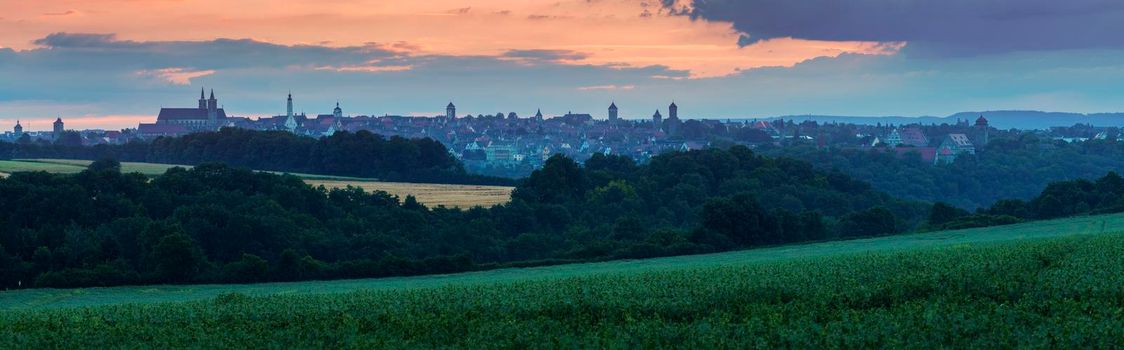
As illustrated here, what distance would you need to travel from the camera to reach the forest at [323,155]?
132875mm

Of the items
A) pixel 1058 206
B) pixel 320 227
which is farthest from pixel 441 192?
pixel 1058 206

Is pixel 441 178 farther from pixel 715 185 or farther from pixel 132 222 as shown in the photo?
pixel 132 222

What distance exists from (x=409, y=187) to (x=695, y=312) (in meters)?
83.5

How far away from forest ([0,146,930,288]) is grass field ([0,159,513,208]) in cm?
414

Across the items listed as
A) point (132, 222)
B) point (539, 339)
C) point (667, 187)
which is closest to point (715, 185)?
point (667, 187)

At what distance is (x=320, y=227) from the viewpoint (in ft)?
264

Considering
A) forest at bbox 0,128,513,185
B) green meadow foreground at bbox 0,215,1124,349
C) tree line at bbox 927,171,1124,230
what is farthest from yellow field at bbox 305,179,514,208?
green meadow foreground at bbox 0,215,1124,349

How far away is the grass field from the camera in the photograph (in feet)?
341

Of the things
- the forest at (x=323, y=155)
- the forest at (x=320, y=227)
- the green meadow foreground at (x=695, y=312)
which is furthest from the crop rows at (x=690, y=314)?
the forest at (x=323, y=155)

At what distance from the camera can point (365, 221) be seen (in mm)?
84312

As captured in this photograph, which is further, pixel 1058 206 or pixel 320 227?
pixel 1058 206

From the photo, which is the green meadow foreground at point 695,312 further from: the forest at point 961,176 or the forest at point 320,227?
the forest at point 961,176

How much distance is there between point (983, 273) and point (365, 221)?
173ft

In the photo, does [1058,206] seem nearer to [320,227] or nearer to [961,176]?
[320,227]
